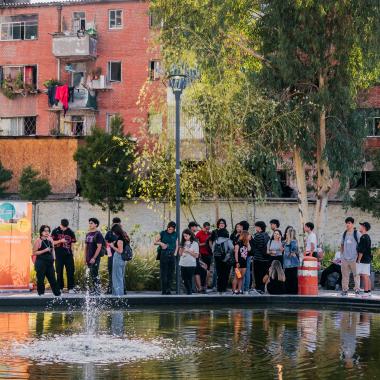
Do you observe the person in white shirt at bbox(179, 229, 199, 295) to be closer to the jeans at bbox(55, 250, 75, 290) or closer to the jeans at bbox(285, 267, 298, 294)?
the jeans at bbox(285, 267, 298, 294)

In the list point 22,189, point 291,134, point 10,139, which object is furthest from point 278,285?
point 10,139

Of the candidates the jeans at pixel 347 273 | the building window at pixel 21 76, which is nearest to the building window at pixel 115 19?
the building window at pixel 21 76

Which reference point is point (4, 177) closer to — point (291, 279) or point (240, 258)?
point (240, 258)

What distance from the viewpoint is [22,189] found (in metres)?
54.1

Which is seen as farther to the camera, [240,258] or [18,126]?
[18,126]

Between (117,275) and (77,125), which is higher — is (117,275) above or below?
below

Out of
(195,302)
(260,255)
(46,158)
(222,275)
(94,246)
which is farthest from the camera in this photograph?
(46,158)

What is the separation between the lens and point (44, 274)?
23.8m

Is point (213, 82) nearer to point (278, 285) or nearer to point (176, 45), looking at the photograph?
point (176, 45)

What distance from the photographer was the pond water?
42.3 ft

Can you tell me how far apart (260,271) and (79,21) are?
3955 cm

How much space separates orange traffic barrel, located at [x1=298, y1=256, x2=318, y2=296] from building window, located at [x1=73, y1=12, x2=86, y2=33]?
39522mm

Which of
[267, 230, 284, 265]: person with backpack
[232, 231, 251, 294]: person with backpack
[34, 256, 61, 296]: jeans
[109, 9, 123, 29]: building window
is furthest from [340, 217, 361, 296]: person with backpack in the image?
[109, 9, 123, 29]: building window

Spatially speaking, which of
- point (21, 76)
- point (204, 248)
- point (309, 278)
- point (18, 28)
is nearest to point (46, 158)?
point (21, 76)
